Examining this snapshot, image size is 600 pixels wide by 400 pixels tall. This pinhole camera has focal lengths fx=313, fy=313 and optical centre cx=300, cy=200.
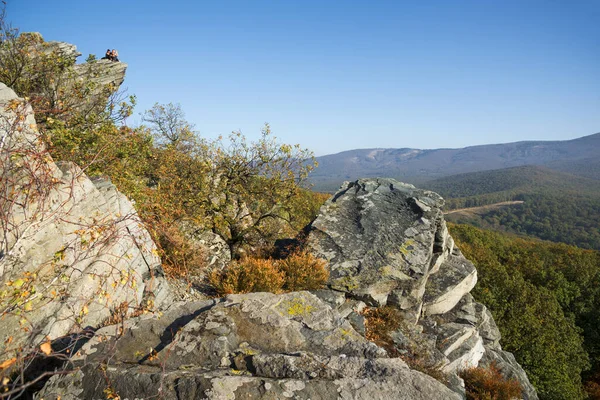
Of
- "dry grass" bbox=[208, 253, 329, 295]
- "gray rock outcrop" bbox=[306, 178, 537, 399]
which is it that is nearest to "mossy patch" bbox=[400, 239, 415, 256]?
"gray rock outcrop" bbox=[306, 178, 537, 399]

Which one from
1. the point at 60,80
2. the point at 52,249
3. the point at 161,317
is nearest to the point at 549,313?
the point at 161,317

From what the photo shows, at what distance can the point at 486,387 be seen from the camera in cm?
1104

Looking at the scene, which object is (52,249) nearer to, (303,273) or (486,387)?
(303,273)

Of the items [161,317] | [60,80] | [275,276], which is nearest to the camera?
[161,317]

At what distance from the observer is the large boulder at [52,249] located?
20.9 ft

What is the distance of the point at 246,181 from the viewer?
60.7 ft

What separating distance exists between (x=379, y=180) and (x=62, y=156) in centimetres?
1501

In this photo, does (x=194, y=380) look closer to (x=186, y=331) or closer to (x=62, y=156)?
(x=186, y=331)

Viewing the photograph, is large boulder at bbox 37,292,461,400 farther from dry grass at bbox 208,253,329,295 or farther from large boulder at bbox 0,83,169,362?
dry grass at bbox 208,253,329,295

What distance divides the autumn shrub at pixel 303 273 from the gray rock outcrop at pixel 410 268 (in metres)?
0.64

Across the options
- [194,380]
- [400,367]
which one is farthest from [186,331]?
[400,367]

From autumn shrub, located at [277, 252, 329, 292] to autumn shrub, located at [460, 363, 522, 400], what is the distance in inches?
247

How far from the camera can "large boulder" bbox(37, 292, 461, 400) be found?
483cm

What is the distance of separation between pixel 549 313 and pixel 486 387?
97.0 ft
